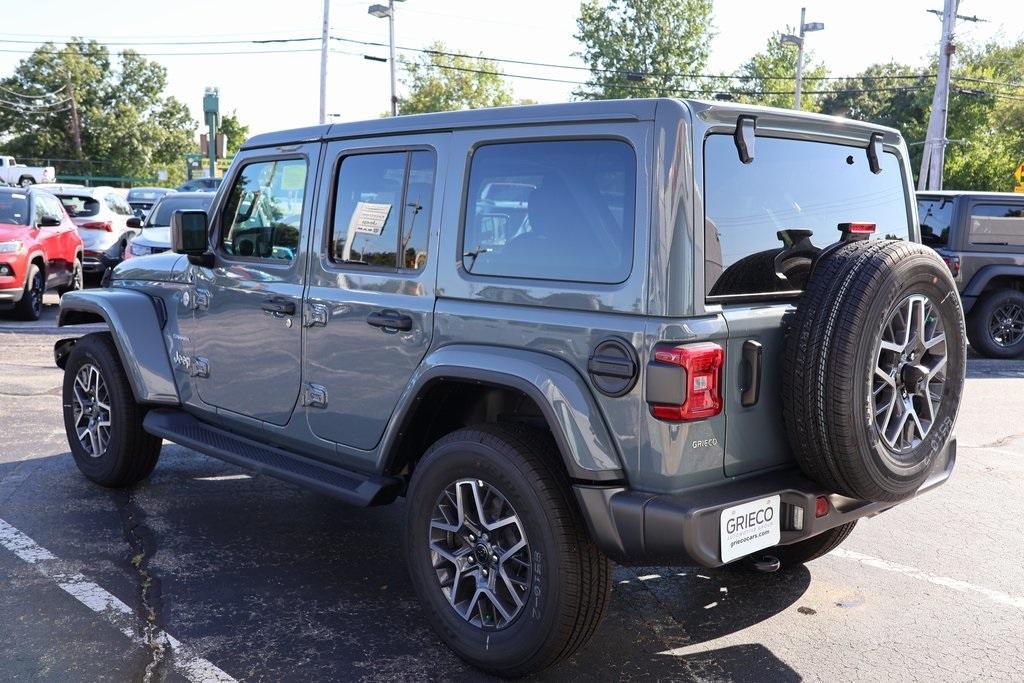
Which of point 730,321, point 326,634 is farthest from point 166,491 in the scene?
point 730,321

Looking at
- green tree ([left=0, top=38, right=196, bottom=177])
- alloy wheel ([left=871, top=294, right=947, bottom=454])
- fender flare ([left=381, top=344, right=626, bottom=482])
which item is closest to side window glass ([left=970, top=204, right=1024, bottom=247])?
alloy wheel ([left=871, top=294, right=947, bottom=454])

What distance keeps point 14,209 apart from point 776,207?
37.4ft

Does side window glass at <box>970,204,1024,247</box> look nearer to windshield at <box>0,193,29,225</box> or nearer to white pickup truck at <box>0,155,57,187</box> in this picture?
windshield at <box>0,193,29,225</box>

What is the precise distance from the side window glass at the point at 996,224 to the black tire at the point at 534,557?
363 inches

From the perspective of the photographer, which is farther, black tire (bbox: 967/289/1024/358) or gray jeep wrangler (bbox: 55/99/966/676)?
black tire (bbox: 967/289/1024/358)

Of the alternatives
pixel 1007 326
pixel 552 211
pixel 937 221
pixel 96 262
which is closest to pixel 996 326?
pixel 1007 326

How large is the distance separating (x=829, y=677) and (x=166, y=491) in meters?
3.70

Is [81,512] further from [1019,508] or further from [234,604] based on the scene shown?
[1019,508]

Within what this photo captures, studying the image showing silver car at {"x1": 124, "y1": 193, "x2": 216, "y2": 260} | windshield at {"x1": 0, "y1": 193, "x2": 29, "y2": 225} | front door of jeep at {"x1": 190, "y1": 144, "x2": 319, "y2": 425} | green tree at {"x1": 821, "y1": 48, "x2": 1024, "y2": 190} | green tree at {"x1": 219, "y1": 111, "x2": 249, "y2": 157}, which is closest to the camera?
front door of jeep at {"x1": 190, "y1": 144, "x2": 319, "y2": 425}

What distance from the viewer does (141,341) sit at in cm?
507

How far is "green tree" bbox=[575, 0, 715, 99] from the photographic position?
67.7 metres

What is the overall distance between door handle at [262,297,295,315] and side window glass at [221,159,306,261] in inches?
7.8

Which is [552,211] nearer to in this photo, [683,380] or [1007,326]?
[683,380]

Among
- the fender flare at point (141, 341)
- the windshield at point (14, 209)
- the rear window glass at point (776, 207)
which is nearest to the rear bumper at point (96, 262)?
the windshield at point (14, 209)
